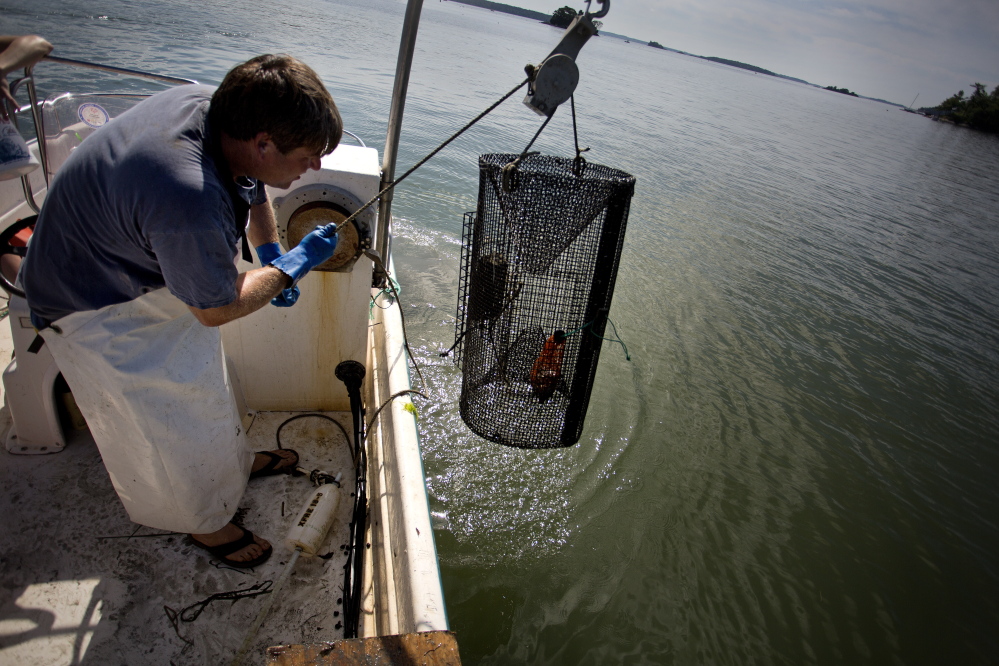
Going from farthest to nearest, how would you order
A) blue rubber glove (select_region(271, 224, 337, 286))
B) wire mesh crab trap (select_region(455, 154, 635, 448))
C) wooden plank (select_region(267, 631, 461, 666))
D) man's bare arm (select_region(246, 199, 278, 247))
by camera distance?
wire mesh crab trap (select_region(455, 154, 635, 448))
man's bare arm (select_region(246, 199, 278, 247))
blue rubber glove (select_region(271, 224, 337, 286))
wooden plank (select_region(267, 631, 461, 666))

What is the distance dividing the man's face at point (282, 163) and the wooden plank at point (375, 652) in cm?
115

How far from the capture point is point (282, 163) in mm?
1351

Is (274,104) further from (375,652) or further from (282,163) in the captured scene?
(375,652)

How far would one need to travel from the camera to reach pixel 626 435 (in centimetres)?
392

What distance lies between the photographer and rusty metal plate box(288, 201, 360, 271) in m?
2.06

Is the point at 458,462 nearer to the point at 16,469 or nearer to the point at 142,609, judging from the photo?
the point at 142,609

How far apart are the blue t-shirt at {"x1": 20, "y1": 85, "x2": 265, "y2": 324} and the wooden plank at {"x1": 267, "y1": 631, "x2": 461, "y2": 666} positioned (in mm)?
851

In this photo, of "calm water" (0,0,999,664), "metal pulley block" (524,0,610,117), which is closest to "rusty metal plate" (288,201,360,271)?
"metal pulley block" (524,0,610,117)

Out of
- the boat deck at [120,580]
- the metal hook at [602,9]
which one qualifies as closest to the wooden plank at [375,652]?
the boat deck at [120,580]

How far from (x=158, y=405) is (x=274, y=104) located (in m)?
Answer: 1.01

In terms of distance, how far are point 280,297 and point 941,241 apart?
12.5 meters

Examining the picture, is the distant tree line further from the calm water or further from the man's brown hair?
the man's brown hair

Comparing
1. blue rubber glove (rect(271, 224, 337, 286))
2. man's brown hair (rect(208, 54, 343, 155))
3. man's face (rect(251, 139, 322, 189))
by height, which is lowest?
blue rubber glove (rect(271, 224, 337, 286))

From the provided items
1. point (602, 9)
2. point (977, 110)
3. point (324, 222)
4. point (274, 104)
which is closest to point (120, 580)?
point (324, 222)
